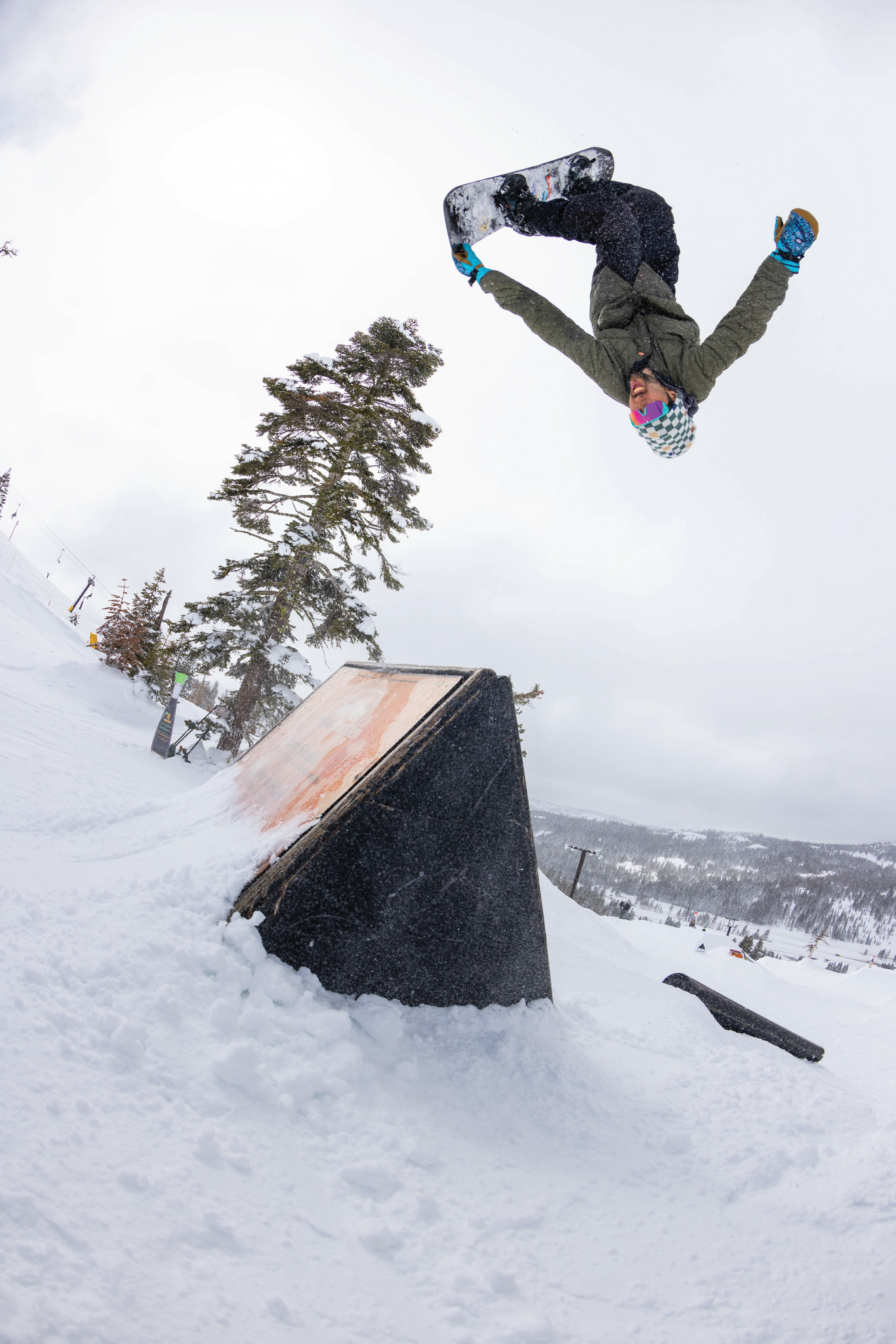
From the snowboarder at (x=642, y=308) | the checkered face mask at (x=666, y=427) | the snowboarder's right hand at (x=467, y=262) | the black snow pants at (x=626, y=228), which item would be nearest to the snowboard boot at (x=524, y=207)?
the snowboarder at (x=642, y=308)

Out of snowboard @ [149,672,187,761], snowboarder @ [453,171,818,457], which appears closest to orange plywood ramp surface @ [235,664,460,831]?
snowboarder @ [453,171,818,457]

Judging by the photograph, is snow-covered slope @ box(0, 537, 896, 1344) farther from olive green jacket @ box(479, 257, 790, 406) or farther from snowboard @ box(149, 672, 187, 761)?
snowboard @ box(149, 672, 187, 761)

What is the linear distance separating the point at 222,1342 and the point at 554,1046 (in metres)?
1.92

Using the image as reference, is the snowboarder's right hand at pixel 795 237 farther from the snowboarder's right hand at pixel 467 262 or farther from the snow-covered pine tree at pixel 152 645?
the snow-covered pine tree at pixel 152 645

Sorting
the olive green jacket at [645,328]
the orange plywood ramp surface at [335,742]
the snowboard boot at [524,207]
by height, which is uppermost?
the snowboard boot at [524,207]

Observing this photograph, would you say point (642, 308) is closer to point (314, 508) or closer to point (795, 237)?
point (795, 237)

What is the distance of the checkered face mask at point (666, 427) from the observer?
10.5 ft

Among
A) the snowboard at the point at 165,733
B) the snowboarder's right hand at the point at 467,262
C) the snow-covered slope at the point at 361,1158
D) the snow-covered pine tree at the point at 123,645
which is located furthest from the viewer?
the snow-covered pine tree at the point at 123,645

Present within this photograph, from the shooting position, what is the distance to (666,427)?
3273 millimetres

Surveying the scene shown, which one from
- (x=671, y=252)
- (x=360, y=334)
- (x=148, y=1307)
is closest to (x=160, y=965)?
(x=148, y=1307)

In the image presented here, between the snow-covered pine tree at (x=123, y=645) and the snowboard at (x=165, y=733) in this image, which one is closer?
the snowboard at (x=165, y=733)

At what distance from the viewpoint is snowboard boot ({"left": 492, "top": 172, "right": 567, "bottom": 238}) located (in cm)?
390

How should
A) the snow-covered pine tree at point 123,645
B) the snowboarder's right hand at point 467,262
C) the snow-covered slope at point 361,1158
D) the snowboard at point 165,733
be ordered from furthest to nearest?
the snow-covered pine tree at point 123,645
the snowboard at point 165,733
the snowboarder's right hand at point 467,262
the snow-covered slope at point 361,1158

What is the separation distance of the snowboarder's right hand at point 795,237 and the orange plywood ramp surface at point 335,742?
280 centimetres
